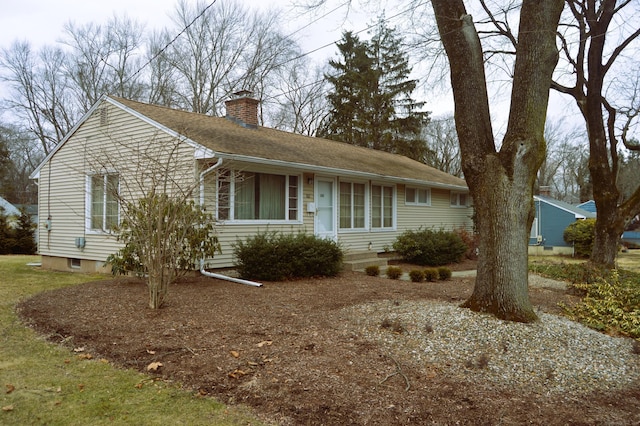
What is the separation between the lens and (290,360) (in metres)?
4.30

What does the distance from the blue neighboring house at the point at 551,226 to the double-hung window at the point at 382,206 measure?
10779mm

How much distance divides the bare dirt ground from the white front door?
453 centimetres

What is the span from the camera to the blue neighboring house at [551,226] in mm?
21422

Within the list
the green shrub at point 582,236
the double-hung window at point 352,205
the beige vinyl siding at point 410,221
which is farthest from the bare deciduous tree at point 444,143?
the double-hung window at point 352,205

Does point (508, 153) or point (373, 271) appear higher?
point (508, 153)

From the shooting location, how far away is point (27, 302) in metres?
7.23

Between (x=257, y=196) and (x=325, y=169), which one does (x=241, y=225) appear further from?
(x=325, y=169)

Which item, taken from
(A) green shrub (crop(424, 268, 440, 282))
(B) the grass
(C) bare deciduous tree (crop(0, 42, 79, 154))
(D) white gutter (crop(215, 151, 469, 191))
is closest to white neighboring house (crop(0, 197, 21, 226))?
(C) bare deciduous tree (crop(0, 42, 79, 154))

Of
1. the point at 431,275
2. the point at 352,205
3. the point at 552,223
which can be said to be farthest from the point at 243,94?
the point at 552,223

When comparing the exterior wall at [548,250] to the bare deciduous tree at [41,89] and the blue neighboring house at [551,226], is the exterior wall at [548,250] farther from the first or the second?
the bare deciduous tree at [41,89]

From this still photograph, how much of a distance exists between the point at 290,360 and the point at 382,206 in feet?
34.1

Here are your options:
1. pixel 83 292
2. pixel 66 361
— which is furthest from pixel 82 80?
pixel 66 361

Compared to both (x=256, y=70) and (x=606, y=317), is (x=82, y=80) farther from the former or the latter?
(x=606, y=317)

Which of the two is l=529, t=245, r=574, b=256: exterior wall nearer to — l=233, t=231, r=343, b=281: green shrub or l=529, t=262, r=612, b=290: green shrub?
l=529, t=262, r=612, b=290: green shrub
